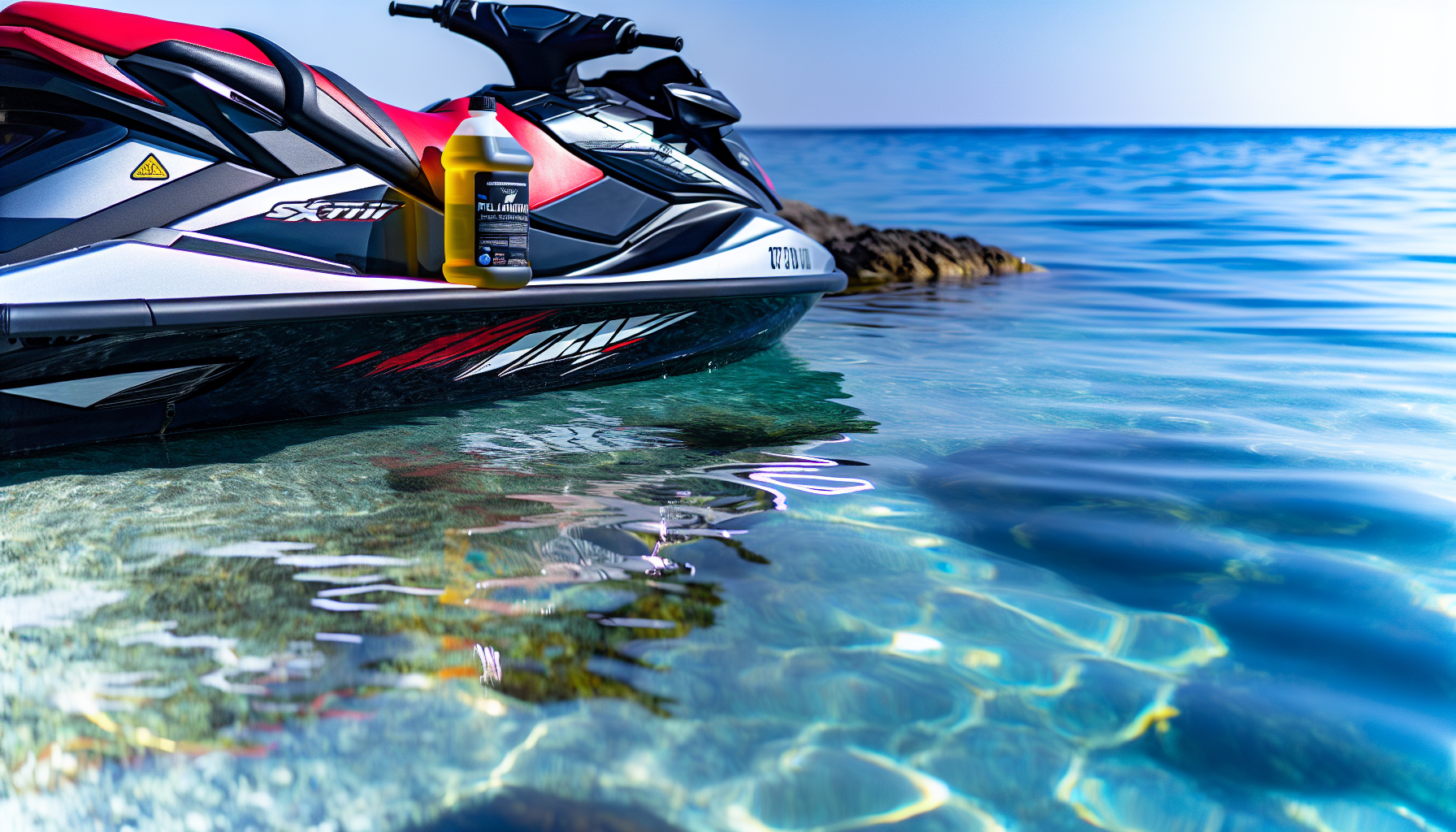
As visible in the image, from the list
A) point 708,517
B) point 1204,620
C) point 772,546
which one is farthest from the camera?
point 708,517

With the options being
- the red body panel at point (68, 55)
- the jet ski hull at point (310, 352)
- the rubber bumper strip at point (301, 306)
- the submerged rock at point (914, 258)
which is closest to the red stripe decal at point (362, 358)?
the jet ski hull at point (310, 352)

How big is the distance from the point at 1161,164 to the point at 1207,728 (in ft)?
109

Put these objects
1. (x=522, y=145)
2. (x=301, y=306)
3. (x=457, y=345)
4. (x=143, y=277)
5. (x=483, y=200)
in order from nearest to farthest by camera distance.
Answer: (x=143, y=277), (x=301, y=306), (x=483, y=200), (x=457, y=345), (x=522, y=145)

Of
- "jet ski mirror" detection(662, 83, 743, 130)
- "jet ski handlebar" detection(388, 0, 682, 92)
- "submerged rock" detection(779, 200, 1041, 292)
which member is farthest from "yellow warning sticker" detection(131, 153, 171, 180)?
→ "submerged rock" detection(779, 200, 1041, 292)

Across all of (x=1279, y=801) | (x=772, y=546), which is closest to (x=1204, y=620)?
(x=1279, y=801)

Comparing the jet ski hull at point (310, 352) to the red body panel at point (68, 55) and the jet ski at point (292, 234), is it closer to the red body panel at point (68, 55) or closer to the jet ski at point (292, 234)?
the jet ski at point (292, 234)

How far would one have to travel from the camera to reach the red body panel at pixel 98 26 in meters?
2.18

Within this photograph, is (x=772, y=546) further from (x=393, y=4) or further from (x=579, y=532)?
(x=393, y=4)

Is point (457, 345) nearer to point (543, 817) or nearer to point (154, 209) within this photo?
point (154, 209)

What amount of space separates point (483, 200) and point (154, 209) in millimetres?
742

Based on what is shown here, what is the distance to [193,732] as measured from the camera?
125 cm

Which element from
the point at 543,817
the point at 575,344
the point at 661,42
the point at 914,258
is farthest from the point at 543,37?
the point at 914,258

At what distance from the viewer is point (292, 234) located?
242cm

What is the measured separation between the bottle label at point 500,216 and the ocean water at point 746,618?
1.59 ft
